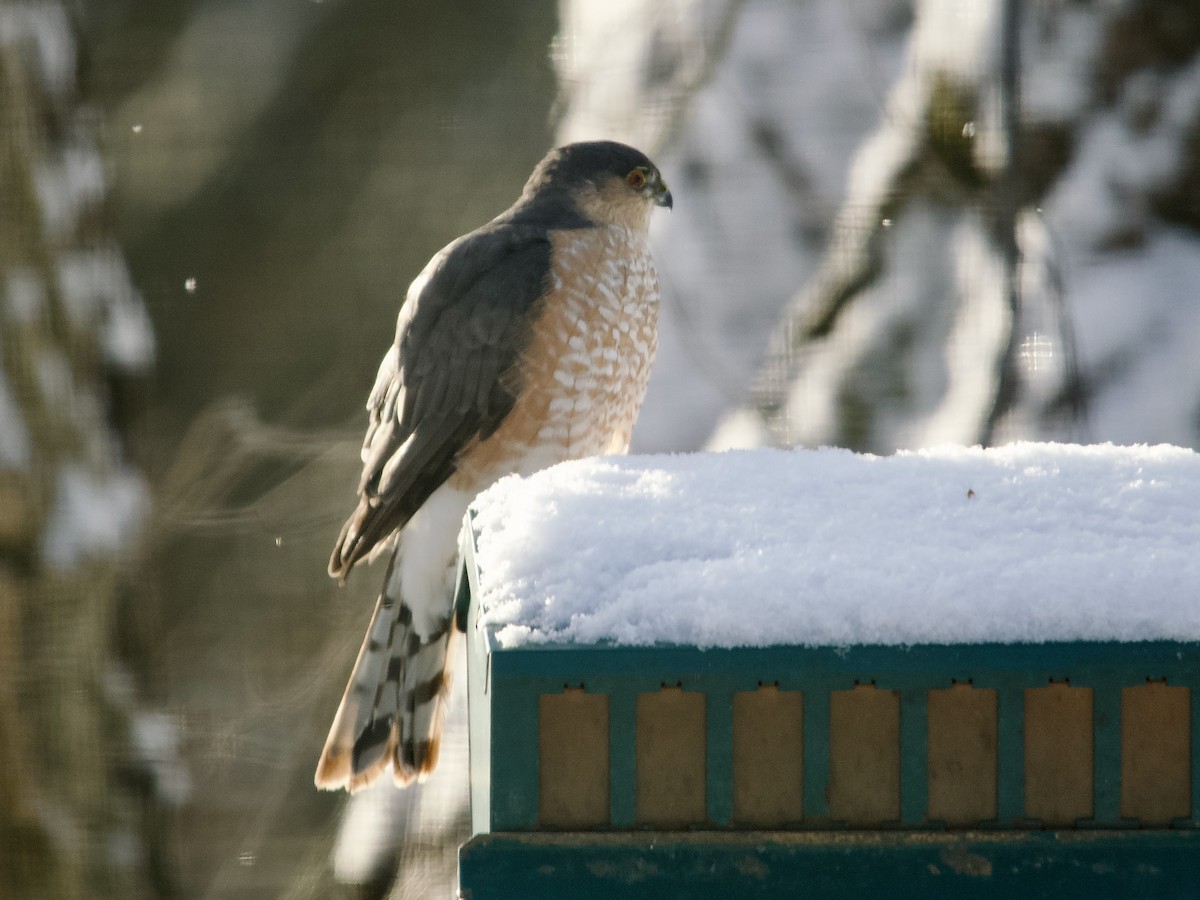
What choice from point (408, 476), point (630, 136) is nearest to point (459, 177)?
point (630, 136)

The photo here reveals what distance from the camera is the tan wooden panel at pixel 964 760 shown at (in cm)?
98

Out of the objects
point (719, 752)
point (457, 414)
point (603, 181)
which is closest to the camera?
point (719, 752)

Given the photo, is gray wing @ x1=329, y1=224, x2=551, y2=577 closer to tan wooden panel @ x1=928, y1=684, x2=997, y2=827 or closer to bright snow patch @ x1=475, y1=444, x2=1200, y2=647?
bright snow patch @ x1=475, y1=444, x2=1200, y2=647

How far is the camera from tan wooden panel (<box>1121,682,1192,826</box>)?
3.20 ft

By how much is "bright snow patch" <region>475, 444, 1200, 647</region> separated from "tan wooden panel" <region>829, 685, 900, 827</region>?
0.21 ft

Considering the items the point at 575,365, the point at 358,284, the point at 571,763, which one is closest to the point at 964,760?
the point at 571,763

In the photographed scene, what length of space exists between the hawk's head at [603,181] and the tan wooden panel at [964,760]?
1394mm

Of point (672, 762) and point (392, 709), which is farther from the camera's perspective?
point (392, 709)

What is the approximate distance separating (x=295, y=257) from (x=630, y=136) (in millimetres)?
894

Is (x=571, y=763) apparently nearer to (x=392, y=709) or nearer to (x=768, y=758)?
(x=768, y=758)

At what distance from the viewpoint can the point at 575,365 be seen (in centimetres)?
201

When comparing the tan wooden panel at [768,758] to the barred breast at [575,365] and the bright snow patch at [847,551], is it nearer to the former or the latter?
the bright snow patch at [847,551]

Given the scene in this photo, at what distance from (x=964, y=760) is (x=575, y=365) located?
1.15 meters

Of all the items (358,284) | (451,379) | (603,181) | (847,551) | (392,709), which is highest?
(603,181)
